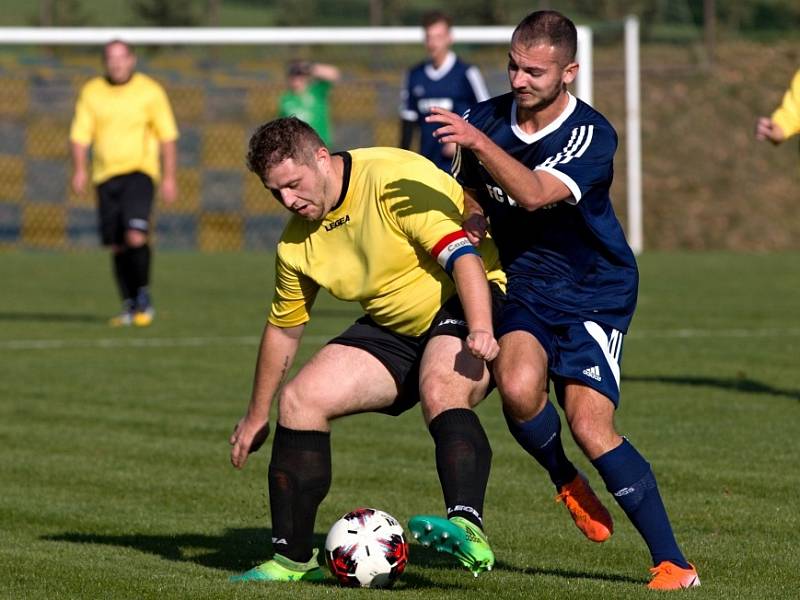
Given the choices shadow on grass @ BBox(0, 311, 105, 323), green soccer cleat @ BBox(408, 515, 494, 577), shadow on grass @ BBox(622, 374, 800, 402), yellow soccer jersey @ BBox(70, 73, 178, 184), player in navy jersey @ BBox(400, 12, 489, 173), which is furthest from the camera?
shadow on grass @ BBox(0, 311, 105, 323)

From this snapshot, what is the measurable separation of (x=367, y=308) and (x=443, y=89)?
875 cm

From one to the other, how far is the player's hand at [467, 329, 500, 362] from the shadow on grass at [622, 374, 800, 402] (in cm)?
529

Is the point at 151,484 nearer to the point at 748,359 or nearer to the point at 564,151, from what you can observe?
the point at 564,151

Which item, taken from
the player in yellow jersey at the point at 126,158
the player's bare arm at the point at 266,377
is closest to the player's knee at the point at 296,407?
the player's bare arm at the point at 266,377

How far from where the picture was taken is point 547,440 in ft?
18.5

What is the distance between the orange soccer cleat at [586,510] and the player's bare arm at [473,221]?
3.08ft

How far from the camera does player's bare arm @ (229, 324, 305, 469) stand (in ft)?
19.3

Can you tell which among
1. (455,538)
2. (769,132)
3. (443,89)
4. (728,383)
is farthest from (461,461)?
(443,89)

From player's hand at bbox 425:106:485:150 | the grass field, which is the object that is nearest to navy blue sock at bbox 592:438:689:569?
the grass field

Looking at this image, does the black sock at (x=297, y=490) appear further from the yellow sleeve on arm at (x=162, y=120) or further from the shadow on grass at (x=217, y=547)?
the yellow sleeve on arm at (x=162, y=120)

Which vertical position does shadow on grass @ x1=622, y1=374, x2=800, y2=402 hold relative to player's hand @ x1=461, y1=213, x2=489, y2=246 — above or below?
below

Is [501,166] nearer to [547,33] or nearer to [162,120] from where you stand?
[547,33]

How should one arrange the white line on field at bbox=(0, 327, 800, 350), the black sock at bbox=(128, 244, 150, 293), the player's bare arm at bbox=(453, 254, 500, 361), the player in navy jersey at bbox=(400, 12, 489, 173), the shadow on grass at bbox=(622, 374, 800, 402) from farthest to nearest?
the black sock at bbox=(128, 244, 150, 293) < the player in navy jersey at bbox=(400, 12, 489, 173) < the white line on field at bbox=(0, 327, 800, 350) < the shadow on grass at bbox=(622, 374, 800, 402) < the player's bare arm at bbox=(453, 254, 500, 361)

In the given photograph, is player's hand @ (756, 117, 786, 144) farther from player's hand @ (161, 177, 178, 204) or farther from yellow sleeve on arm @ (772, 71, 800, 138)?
player's hand @ (161, 177, 178, 204)
